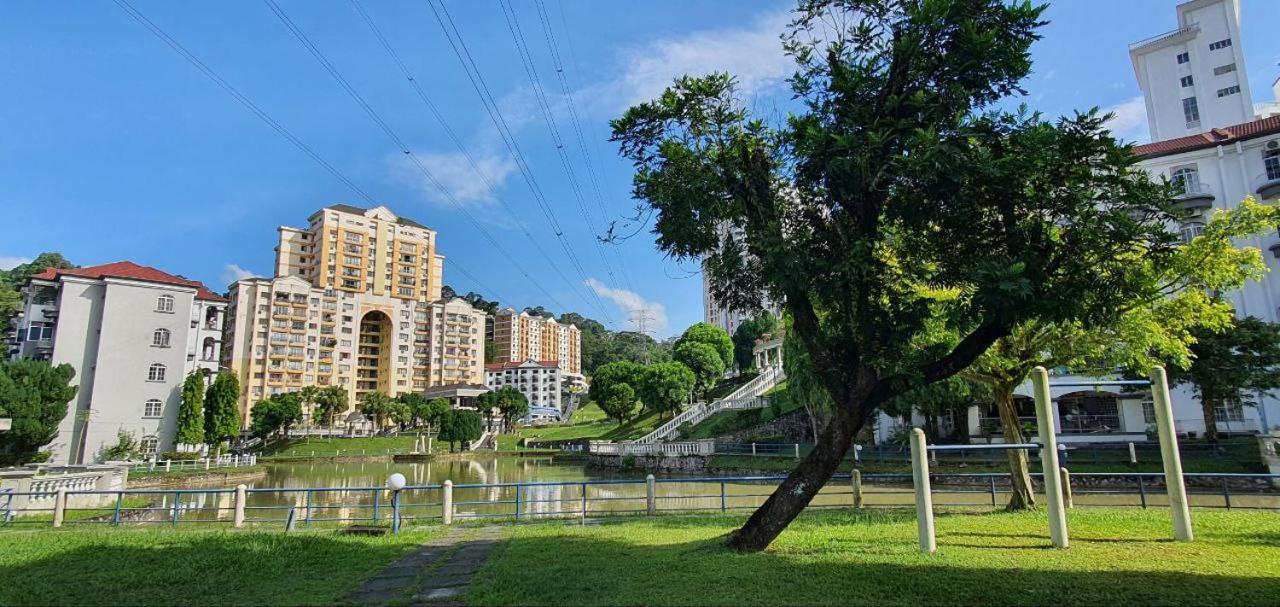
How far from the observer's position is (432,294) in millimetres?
97812

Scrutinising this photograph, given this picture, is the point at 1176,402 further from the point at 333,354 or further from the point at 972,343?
the point at 333,354

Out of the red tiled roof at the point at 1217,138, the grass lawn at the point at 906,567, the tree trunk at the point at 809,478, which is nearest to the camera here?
the grass lawn at the point at 906,567

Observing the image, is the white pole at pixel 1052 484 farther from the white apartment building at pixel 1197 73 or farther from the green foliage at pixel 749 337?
the green foliage at pixel 749 337

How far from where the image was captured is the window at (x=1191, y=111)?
134ft

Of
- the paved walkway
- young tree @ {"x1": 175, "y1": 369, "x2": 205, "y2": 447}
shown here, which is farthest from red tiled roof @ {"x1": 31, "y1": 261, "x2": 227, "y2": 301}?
the paved walkway

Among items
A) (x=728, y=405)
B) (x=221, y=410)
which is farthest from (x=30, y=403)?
(x=728, y=405)

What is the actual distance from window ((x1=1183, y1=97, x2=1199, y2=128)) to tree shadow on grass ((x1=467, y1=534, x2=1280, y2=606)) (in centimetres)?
4652

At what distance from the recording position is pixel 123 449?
122 ft

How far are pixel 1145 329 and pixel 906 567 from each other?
8242 mm

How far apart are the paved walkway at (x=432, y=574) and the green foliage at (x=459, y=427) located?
1726 inches

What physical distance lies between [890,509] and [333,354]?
80.3 meters

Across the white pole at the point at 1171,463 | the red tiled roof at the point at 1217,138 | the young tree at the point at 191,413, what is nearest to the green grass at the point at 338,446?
the young tree at the point at 191,413

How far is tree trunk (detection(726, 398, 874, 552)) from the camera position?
791cm

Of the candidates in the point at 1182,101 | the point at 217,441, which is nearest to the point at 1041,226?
the point at 1182,101
